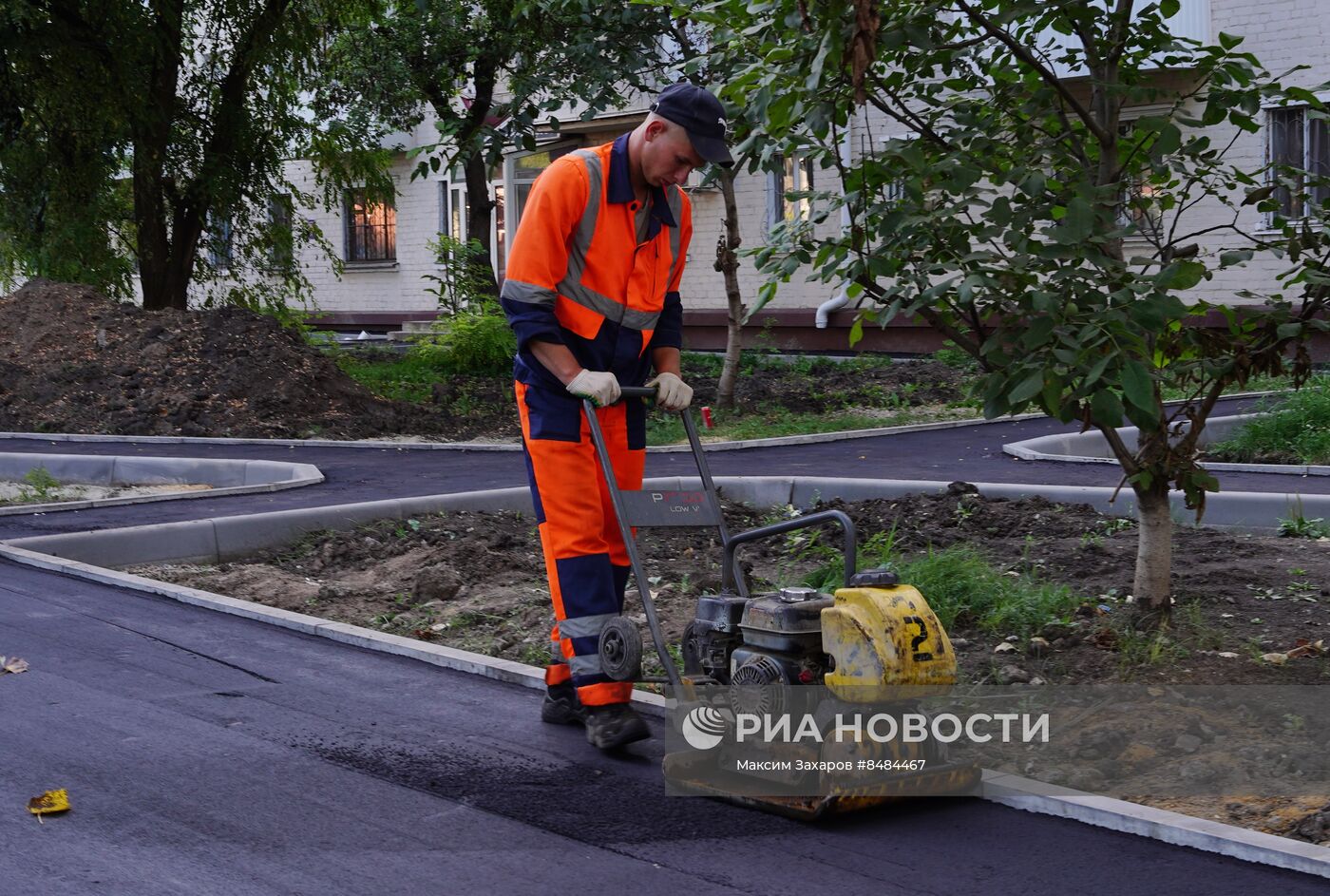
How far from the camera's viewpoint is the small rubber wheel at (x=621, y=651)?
4.68 m

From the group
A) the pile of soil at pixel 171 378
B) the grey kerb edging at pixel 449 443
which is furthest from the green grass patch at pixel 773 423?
the pile of soil at pixel 171 378

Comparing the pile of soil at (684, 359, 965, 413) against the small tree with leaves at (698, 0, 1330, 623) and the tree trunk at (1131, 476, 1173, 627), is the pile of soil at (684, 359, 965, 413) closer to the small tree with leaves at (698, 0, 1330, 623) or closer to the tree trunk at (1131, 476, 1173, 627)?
the small tree with leaves at (698, 0, 1330, 623)

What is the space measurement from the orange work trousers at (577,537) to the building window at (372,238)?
95.3 ft

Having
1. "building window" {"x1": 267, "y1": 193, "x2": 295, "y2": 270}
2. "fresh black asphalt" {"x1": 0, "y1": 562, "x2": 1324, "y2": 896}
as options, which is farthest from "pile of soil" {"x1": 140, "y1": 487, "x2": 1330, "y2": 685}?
"building window" {"x1": 267, "y1": 193, "x2": 295, "y2": 270}

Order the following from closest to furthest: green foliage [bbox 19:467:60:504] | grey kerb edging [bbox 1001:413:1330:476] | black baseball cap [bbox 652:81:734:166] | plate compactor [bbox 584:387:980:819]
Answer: plate compactor [bbox 584:387:980:819] < black baseball cap [bbox 652:81:734:166] < green foliage [bbox 19:467:60:504] < grey kerb edging [bbox 1001:413:1330:476]

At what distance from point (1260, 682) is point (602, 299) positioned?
2549 mm

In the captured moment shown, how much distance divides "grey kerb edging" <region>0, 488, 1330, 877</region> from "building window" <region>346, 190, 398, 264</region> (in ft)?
81.1

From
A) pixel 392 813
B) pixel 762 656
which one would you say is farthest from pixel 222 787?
pixel 762 656

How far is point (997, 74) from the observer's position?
588 centimetres

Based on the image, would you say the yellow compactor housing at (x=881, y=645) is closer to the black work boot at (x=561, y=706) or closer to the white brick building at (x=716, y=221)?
the black work boot at (x=561, y=706)

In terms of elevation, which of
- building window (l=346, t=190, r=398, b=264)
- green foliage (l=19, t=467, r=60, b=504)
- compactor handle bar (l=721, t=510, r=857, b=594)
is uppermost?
building window (l=346, t=190, r=398, b=264)

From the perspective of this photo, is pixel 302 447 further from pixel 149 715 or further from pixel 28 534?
pixel 149 715

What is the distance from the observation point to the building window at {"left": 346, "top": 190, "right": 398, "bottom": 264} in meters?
33.8

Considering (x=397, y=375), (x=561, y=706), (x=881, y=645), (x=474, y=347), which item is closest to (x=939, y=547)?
(x=561, y=706)
